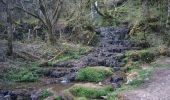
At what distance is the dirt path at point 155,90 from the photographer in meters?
13.8

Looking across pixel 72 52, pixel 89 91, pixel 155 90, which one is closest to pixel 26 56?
pixel 72 52

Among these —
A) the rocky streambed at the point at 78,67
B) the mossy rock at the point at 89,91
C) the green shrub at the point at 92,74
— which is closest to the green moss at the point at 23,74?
the rocky streambed at the point at 78,67

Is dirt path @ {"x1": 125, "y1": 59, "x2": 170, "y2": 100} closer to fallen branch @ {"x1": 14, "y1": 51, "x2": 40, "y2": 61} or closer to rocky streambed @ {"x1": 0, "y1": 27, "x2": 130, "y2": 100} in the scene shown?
rocky streambed @ {"x1": 0, "y1": 27, "x2": 130, "y2": 100}

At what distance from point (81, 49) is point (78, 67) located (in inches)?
201

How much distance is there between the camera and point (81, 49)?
82.3 ft

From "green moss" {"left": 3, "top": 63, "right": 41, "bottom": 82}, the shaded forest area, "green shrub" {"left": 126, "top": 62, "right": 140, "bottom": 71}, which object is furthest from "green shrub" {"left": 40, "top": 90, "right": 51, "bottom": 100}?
"green shrub" {"left": 126, "top": 62, "right": 140, "bottom": 71}

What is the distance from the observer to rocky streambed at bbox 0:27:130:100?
15636 mm

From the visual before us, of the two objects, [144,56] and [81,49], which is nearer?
[144,56]

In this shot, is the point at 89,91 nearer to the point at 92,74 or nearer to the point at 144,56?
the point at 92,74

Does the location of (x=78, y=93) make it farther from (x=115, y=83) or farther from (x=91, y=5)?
(x=91, y=5)

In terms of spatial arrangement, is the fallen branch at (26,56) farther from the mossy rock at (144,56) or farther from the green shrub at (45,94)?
the green shrub at (45,94)

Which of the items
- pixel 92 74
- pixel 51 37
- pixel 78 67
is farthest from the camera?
pixel 51 37

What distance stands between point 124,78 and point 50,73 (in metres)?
4.25

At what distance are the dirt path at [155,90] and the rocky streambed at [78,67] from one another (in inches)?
62.8
